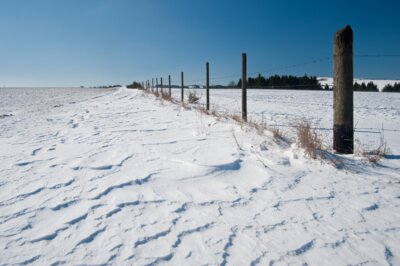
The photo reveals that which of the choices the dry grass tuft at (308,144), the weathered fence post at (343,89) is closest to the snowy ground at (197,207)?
the dry grass tuft at (308,144)

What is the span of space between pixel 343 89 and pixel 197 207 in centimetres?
246

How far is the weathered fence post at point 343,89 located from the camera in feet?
10.5

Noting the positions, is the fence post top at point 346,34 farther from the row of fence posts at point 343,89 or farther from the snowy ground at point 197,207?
the snowy ground at point 197,207

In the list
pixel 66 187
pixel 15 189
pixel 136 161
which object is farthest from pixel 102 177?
pixel 15 189

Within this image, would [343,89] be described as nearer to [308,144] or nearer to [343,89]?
[343,89]

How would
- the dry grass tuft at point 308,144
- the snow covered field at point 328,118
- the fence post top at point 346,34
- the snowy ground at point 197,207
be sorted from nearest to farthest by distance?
the snowy ground at point 197,207 < the dry grass tuft at point 308,144 < the fence post top at point 346,34 < the snow covered field at point 328,118

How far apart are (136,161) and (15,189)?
1.22 m

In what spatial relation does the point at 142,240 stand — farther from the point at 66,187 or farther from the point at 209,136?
the point at 209,136

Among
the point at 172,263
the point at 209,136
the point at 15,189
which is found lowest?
the point at 172,263

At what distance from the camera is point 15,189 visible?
244cm

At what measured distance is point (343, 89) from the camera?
10.7 feet

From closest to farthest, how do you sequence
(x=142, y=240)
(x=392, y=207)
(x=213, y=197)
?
(x=142, y=240) < (x=392, y=207) < (x=213, y=197)

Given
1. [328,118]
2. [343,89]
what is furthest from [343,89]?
[328,118]

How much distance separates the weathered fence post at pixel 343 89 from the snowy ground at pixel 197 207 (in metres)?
0.29
